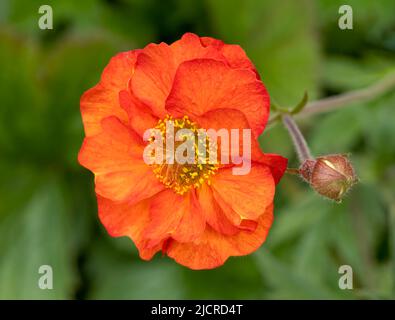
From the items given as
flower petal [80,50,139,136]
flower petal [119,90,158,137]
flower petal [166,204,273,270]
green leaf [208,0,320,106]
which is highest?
green leaf [208,0,320,106]

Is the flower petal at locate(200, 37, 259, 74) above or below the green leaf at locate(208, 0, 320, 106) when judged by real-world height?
below

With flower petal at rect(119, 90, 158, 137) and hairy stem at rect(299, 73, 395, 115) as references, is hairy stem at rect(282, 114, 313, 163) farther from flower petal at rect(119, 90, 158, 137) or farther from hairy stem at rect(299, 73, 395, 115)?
flower petal at rect(119, 90, 158, 137)

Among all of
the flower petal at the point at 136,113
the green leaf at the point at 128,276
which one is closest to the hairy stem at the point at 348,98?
the flower petal at the point at 136,113

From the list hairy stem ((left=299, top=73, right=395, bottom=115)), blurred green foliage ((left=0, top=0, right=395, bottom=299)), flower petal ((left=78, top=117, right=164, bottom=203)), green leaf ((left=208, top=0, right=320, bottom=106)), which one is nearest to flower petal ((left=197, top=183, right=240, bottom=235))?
flower petal ((left=78, top=117, right=164, bottom=203))

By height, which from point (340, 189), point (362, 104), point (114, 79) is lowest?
point (340, 189)
